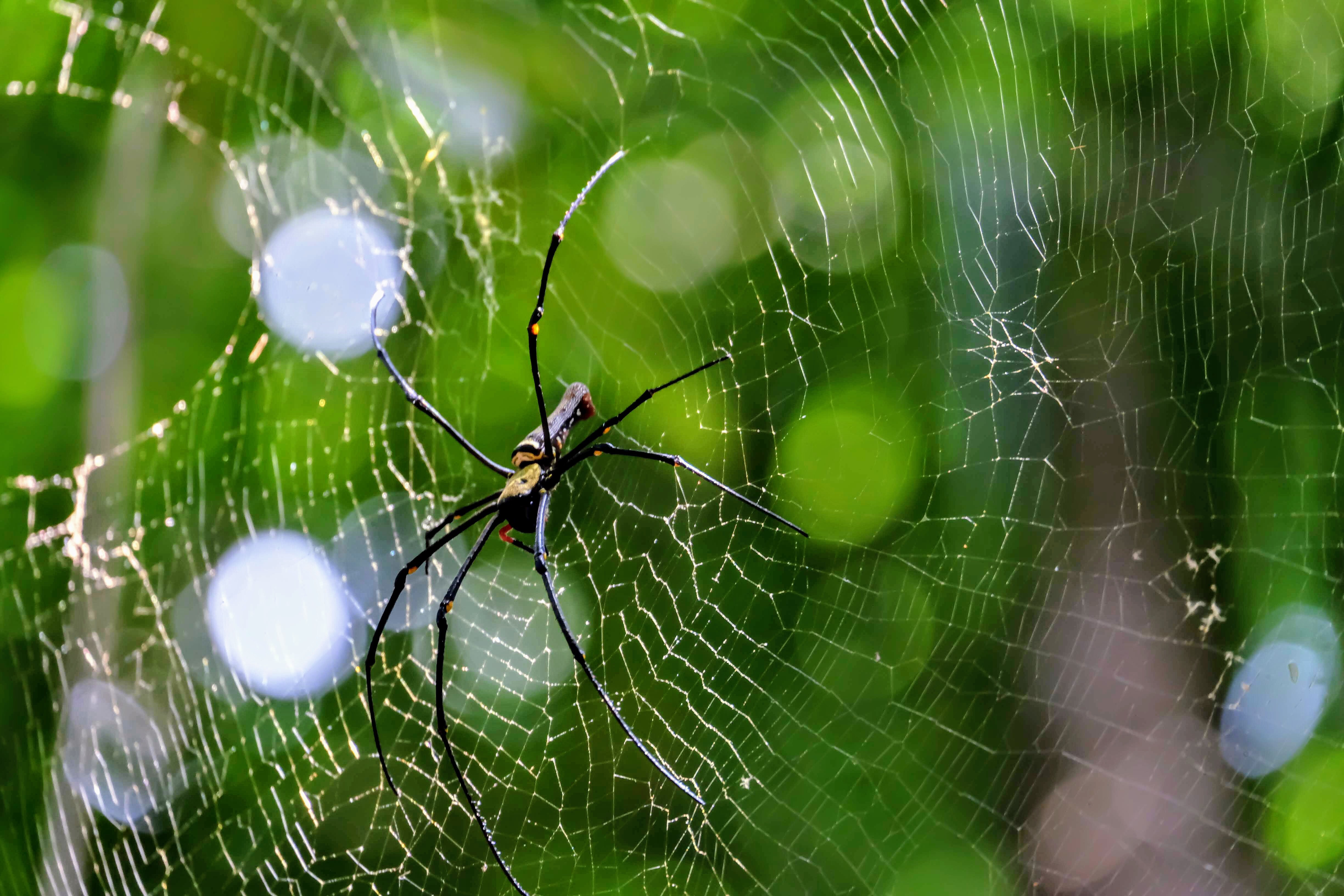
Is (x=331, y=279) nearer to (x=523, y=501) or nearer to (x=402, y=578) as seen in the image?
(x=402, y=578)

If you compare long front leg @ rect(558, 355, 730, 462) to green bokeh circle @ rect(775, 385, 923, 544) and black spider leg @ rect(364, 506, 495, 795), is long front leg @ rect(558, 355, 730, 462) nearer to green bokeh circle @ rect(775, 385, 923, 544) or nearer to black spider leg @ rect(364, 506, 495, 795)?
black spider leg @ rect(364, 506, 495, 795)

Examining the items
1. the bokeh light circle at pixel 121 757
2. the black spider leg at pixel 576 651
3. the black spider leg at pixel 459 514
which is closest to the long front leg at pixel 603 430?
the black spider leg at pixel 576 651

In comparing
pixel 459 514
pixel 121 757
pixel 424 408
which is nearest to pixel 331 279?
pixel 424 408

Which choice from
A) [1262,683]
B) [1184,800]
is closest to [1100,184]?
[1262,683]

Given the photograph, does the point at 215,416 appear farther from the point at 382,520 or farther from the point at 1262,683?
the point at 1262,683

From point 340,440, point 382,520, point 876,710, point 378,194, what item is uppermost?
point 378,194

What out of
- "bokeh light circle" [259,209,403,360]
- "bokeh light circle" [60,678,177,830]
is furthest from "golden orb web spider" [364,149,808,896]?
"bokeh light circle" [60,678,177,830]
